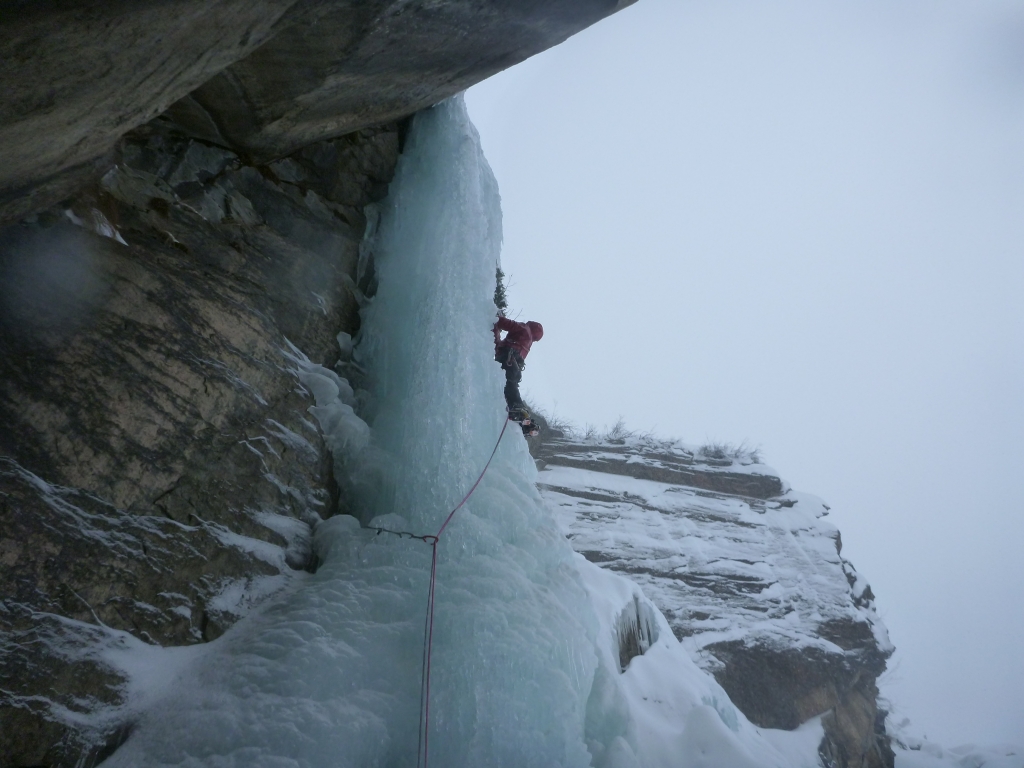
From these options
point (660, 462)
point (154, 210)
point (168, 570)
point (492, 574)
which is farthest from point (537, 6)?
point (660, 462)

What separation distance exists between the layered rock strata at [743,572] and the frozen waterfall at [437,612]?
2830 mm

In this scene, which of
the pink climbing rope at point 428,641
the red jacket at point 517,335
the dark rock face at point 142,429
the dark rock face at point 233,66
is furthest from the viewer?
the red jacket at point 517,335

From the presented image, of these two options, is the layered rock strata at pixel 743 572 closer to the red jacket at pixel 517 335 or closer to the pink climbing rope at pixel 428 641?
the red jacket at pixel 517 335

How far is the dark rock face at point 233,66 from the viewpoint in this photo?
1.77m

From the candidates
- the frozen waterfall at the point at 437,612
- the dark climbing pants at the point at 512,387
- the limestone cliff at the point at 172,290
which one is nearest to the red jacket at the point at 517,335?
the dark climbing pants at the point at 512,387

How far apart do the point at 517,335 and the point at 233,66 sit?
322cm

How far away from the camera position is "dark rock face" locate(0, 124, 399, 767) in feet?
8.35

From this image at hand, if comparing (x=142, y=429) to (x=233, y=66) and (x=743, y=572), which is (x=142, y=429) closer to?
(x=233, y=66)

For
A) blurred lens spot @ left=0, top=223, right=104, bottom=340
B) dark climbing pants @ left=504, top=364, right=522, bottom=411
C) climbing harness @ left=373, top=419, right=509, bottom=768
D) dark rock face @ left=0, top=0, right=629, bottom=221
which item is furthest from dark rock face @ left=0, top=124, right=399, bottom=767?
dark climbing pants @ left=504, top=364, right=522, bottom=411

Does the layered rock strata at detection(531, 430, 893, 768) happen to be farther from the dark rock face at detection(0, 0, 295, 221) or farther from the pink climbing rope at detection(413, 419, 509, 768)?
the dark rock face at detection(0, 0, 295, 221)

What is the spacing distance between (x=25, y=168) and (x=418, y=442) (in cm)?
259

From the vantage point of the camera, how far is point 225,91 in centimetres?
391

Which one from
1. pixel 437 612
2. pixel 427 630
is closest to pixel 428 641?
pixel 427 630

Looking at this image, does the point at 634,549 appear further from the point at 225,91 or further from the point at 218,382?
the point at 225,91
